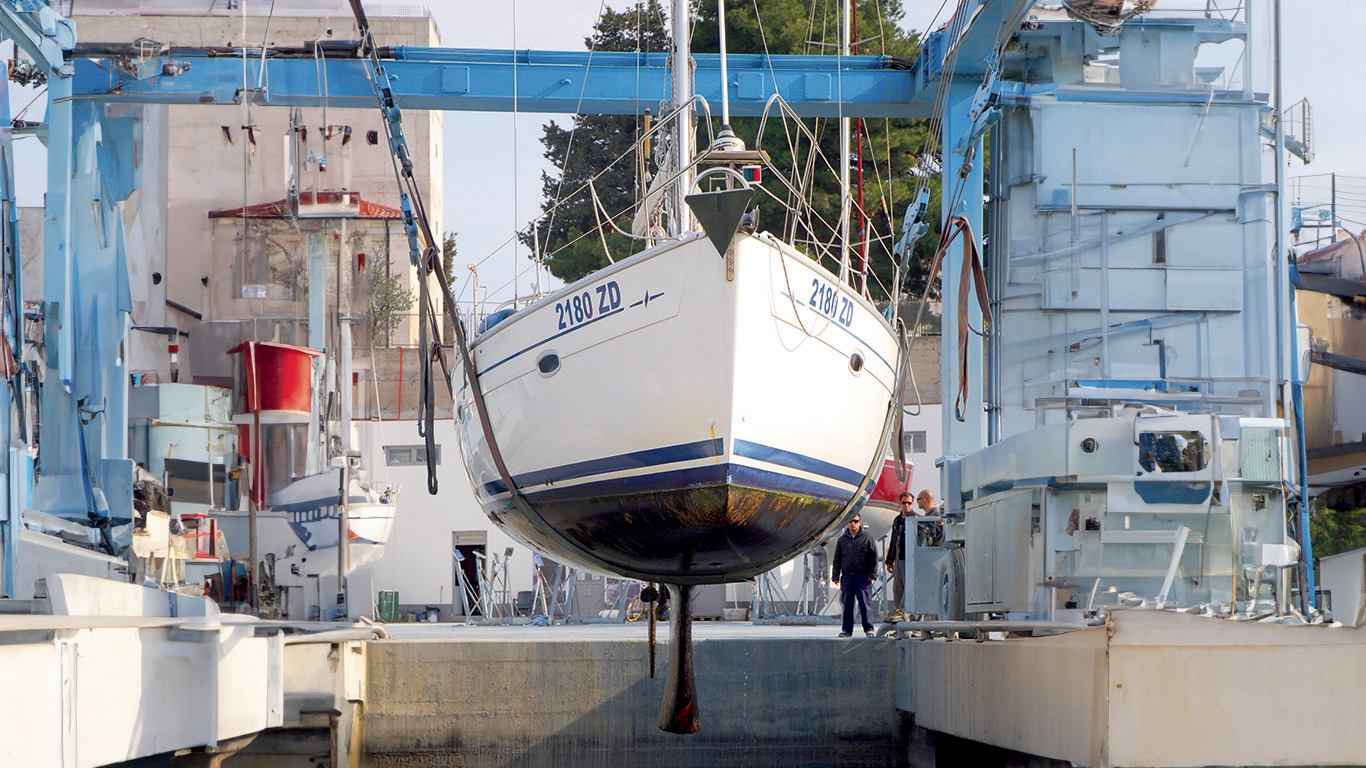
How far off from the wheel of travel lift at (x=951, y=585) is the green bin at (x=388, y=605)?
19.3 m

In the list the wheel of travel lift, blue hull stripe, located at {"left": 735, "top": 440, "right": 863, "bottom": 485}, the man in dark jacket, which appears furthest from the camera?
the wheel of travel lift

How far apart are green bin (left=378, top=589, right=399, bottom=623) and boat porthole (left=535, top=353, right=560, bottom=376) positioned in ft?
76.7

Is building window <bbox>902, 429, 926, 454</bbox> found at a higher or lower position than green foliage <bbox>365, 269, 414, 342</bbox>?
lower

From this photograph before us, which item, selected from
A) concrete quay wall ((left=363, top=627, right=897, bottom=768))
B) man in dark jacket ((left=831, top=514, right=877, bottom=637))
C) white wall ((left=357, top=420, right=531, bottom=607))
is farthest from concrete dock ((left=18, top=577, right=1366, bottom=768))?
white wall ((left=357, top=420, right=531, bottom=607))

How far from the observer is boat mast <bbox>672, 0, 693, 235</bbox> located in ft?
35.7

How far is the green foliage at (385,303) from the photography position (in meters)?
42.7

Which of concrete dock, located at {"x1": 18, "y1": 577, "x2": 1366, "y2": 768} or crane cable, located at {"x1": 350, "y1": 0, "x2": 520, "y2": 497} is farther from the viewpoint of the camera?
crane cable, located at {"x1": 350, "y1": 0, "x2": 520, "y2": 497}

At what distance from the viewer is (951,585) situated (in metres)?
15.2

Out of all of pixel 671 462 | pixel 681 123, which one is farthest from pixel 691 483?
pixel 681 123

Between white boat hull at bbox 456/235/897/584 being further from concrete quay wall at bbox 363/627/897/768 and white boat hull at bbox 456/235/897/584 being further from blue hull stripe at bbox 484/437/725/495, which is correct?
concrete quay wall at bbox 363/627/897/768

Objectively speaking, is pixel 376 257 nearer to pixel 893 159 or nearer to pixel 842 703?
pixel 893 159

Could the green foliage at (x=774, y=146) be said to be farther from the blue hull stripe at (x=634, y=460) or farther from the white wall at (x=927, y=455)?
the blue hull stripe at (x=634, y=460)

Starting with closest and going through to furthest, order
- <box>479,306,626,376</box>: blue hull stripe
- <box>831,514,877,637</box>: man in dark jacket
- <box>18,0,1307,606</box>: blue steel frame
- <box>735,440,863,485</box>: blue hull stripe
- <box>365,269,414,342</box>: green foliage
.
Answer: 1. <box>735,440,863,485</box>: blue hull stripe
2. <box>479,306,626,376</box>: blue hull stripe
3. <box>831,514,877,637</box>: man in dark jacket
4. <box>18,0,1307,606</box>: blue steel frame
5. <box>365,269,414,342</box>: green foliage

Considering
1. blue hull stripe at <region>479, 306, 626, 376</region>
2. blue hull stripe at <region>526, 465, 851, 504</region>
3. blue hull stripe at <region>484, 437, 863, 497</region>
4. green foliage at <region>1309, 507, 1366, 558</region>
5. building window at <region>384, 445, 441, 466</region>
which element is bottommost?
green foliage at <region>1309, 507, 1366, 558</region>
